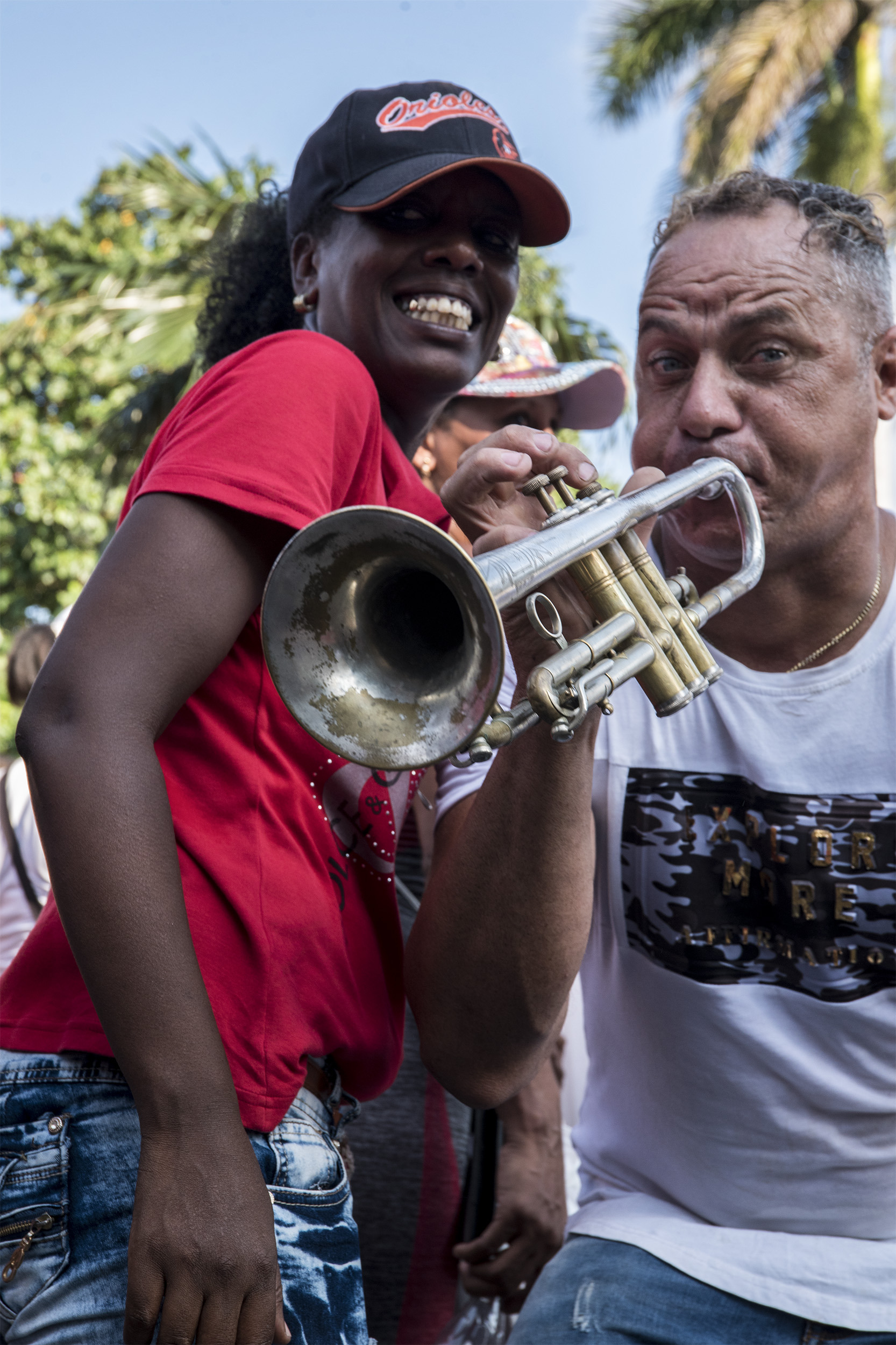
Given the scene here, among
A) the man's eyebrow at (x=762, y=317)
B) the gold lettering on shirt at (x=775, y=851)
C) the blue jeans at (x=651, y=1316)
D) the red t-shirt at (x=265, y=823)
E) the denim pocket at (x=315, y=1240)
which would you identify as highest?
the man's eyebrow at (x=762, y=317)

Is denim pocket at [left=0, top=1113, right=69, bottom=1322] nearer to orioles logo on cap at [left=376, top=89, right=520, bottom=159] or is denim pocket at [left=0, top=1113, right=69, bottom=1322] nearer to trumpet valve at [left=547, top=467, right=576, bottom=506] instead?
trumpet valve at [left=547, top=467, right=576, bottom=506]

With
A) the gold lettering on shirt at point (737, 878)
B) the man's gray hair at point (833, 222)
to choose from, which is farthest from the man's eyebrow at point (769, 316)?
the gold lettering on shirt at point (737, 878)

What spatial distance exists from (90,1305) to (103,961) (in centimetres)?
42

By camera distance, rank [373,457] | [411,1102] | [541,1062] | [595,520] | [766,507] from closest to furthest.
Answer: [595,520] < [373,457] < [541,1062] < [766,507] < [411,1102]

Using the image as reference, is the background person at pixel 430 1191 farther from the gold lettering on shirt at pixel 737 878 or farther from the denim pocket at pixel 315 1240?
the denim pocket at pixel 315 1240

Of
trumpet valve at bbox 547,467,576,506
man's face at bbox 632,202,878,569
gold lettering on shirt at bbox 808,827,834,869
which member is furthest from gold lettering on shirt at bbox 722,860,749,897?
trumpet valve at bbox 547,467,576,506

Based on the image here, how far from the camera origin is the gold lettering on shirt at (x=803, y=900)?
2.30 m

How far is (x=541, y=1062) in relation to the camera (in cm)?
220

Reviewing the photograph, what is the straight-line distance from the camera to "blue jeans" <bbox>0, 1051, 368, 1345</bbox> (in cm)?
143

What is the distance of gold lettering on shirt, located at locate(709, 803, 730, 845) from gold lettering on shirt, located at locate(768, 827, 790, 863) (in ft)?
0.28

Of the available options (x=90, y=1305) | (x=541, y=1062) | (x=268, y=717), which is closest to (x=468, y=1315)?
(x=541, y=1062)

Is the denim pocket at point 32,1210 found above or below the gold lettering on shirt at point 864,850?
below

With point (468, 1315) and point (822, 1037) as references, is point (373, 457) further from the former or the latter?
point (468, 1315)

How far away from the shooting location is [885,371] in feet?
8.73
